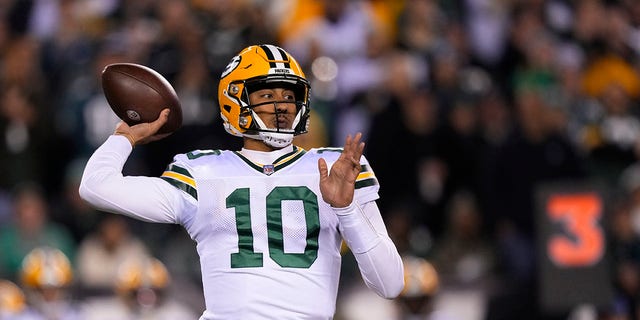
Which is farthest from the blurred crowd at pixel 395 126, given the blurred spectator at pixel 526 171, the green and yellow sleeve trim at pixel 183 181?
the green and yellow sleeve trim at pixel 183 181

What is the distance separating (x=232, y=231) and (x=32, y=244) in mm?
5342

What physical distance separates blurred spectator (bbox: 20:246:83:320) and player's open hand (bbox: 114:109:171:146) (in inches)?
164

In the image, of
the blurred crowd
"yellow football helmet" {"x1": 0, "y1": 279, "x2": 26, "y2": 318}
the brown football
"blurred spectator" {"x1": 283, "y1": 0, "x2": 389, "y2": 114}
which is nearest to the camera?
the brown football

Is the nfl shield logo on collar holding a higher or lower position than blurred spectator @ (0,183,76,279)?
higher

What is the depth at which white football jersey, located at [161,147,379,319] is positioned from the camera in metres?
4.22

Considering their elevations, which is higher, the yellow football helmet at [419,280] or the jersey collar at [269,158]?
the jersey collar at [269,158]

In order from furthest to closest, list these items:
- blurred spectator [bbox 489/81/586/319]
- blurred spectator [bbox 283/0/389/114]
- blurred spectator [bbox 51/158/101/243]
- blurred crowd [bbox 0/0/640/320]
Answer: blurred spectator [bbox 283/0/389/114] < blurred spectator [bbox 51/158/101/243] < blurred spectator [bbox 489/81/586/319] < blurred crowd [bbox 0/0/640/320]

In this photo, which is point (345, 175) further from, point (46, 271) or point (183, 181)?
point (46, 271)

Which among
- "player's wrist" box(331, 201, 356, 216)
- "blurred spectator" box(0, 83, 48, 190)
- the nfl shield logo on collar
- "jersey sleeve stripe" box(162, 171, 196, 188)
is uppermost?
the nfl shield logo on collar

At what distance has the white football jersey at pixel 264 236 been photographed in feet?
13.8

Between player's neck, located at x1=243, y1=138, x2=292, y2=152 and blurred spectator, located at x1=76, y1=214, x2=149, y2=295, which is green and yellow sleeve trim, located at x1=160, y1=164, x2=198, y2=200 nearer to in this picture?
player's neck, located at x1=243, y1=138, x2=292, y2=152

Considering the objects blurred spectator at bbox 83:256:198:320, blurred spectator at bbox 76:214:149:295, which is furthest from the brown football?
blurred spectator at bbox 76:214:149:295

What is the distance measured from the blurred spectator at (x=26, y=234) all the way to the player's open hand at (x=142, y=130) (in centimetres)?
493

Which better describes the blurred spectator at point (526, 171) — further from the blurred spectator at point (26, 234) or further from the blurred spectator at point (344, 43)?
the blurred spectator at point (26, 234)
